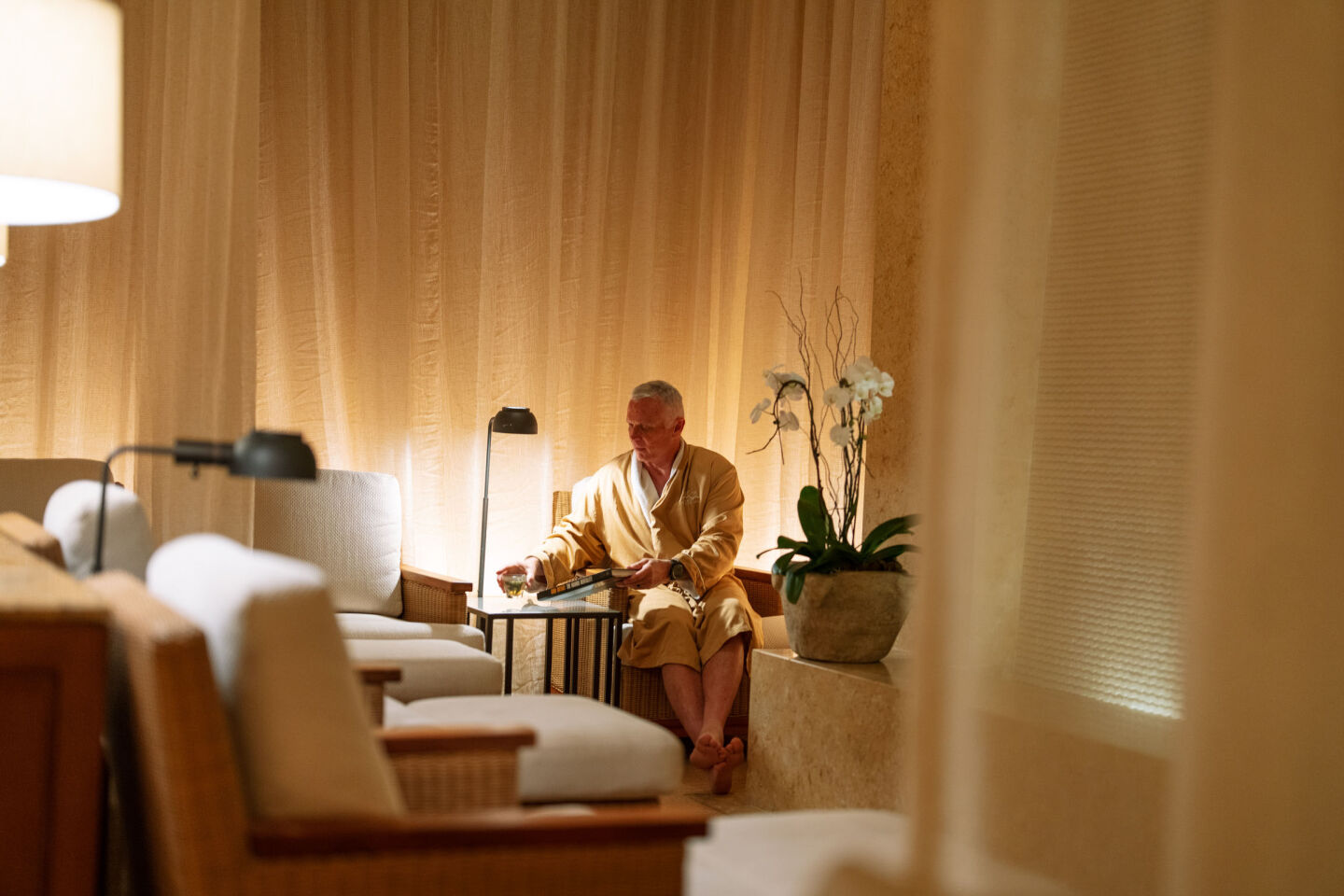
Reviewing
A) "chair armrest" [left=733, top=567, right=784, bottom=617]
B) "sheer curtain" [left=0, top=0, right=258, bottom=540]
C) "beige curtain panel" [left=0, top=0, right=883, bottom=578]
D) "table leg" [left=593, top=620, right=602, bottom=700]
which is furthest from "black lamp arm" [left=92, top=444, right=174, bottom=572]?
"chair armrest" [left=733, top=567, right=784, bottom=617]

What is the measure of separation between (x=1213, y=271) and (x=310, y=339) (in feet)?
12.0

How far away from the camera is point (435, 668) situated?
10.2 ft

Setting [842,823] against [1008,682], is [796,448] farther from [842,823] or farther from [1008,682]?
[842,823]

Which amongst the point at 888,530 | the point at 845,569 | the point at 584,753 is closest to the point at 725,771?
the point at 845,569

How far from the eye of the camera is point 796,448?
17.1 feet

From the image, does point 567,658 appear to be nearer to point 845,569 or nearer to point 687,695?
point 687,695

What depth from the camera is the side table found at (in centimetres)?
382

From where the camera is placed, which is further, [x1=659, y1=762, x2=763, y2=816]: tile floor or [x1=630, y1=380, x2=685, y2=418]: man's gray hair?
[x1=630, y1=380, x2=685, y2=418]: man's gray hair

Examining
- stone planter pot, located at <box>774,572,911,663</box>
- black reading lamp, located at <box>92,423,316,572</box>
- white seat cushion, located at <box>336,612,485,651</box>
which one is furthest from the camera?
white seat cushion, located at <box>336,612,485,651</box>

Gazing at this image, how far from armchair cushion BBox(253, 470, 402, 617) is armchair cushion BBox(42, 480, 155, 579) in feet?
5.41

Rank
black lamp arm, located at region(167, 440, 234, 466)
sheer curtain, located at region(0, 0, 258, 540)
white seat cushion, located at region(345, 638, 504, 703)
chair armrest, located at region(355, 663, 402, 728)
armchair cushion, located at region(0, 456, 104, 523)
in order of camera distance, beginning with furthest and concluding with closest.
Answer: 1. armchair cushion, located at region(0, 456, 104, 523)
2. white seat cushion, located at region(345, 638, 504, 703)
3. sheer curtain, located at region(0, 0, 258, 540)
4. chair armrest, located at region(355, 663, 402, 728)
5. black lamp arm, located at region(167, 440, 234, 466)

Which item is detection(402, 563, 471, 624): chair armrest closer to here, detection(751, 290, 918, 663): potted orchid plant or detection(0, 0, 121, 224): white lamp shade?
detection(751, 290, 918, 663): potted orchid plant

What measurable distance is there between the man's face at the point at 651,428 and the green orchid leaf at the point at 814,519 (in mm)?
1100

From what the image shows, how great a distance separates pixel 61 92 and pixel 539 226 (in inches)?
118
